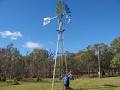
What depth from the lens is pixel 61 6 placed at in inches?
1127

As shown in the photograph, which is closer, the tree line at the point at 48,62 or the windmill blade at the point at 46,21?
the windmill blade at the point at 46,21

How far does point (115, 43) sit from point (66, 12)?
6308 cm

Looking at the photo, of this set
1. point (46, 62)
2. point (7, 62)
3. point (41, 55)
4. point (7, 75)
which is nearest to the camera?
point (7, 62)

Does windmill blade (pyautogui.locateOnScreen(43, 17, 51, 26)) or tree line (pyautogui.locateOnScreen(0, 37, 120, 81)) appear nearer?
windmill blade (pyautogui.locateOnScreen(43, 17, 51, 26))

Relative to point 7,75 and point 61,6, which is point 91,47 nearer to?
point 7,75

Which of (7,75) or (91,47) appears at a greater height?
(91,47)

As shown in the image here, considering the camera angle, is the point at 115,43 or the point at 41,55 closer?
the point at 115,43

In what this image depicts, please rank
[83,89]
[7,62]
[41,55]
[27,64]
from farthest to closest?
[41,55] → [27,64] → [7,62] → [83,89]

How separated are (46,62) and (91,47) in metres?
15.9

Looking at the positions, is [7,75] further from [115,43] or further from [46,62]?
[115,43]

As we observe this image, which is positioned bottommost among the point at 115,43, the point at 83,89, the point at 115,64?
the point at 83,89

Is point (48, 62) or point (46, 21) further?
point (48, 62)

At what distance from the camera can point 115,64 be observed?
85.7m

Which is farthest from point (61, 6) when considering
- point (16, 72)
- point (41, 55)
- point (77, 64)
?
point (41, 55)
